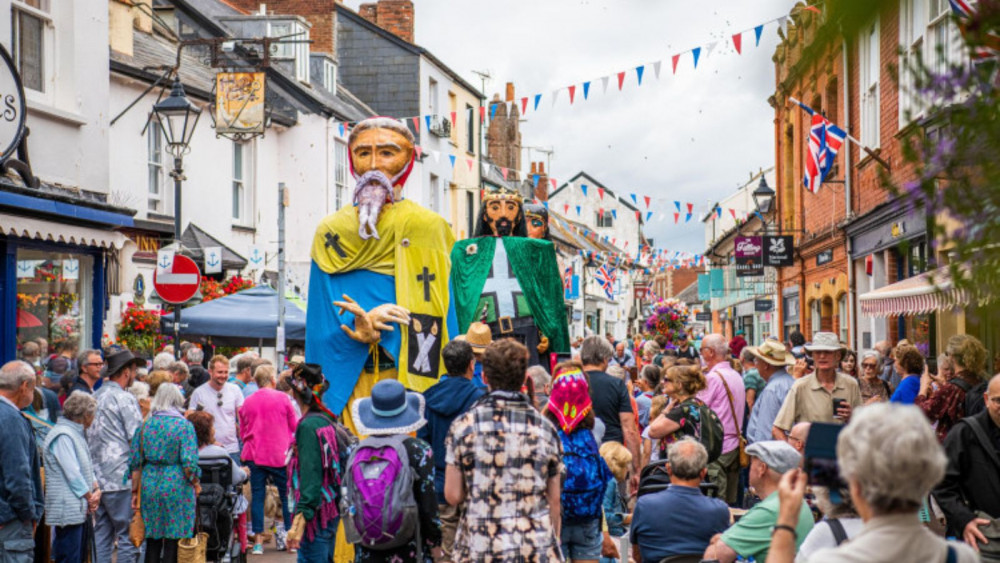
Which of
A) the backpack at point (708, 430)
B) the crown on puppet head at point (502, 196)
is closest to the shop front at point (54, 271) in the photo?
the crown on puppet head at point (502, 196)

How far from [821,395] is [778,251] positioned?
18.7 meters

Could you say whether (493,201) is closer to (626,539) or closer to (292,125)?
(626,539)

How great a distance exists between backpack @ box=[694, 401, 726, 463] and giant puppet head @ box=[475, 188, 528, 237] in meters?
2.42

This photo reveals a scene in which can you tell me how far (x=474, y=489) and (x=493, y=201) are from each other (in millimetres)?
4735

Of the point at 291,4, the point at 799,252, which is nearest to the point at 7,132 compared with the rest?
the point at 799,252

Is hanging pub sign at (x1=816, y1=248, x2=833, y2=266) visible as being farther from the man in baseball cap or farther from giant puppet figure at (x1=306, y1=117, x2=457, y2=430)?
the man in baseball cap

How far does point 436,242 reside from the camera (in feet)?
27.9

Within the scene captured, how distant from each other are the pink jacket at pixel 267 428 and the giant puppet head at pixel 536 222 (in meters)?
2.73

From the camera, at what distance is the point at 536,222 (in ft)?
35.0

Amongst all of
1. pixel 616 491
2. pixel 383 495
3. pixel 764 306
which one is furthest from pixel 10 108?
pixel 764 306

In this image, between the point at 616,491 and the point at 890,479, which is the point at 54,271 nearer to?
the point at 616,491

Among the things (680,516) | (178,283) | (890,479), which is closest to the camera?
(890,479)

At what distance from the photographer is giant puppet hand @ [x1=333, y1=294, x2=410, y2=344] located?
8086 millimetres

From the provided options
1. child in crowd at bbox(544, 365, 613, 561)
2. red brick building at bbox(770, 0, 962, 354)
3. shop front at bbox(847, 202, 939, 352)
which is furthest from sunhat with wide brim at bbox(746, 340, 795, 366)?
shop front at bbox(847, 202, 939, 352)
